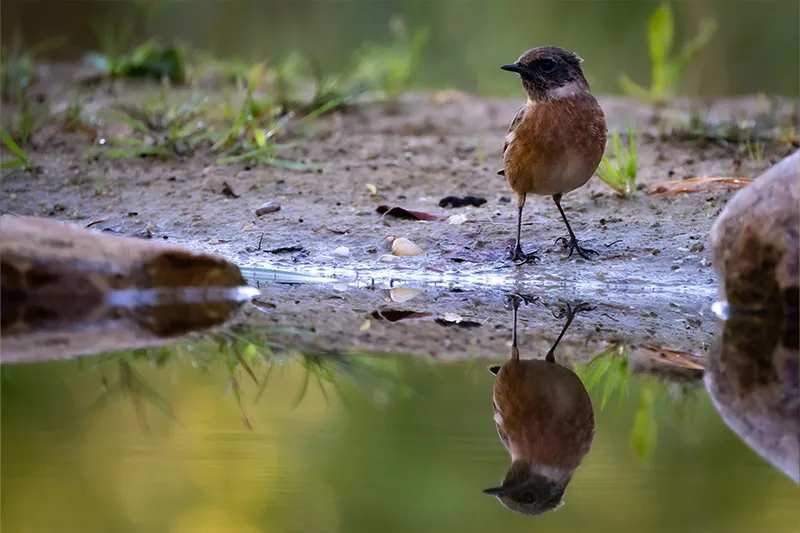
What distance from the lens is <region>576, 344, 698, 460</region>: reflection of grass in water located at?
367 centimetres

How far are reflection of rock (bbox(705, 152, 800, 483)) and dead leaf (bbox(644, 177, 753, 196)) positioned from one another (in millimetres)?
1810

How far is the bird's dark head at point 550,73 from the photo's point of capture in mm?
6148

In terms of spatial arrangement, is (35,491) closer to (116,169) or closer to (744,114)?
(116,169)

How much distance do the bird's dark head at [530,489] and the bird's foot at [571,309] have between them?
1.81 metres

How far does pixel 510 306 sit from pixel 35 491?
2.87 metres

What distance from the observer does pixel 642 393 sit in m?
4.08

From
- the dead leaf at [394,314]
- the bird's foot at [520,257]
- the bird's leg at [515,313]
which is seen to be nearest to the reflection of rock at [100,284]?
the dead leaf at [394,314]

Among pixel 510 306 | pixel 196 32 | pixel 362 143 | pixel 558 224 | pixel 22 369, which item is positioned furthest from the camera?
pixel 196 32

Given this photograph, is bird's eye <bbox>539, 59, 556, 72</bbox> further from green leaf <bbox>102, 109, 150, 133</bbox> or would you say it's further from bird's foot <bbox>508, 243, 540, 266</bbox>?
green leaf <bbox>102, 109, 150, 133</bbox>

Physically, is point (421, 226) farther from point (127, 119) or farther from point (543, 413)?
point (543, 413)

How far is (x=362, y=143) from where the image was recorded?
814 centimetres

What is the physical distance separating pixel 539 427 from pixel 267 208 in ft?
11.6

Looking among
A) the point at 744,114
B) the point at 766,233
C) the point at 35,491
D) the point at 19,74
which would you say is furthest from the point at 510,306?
the point at 19,74

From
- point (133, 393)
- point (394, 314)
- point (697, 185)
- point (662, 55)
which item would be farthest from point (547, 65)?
point (662, 55)
